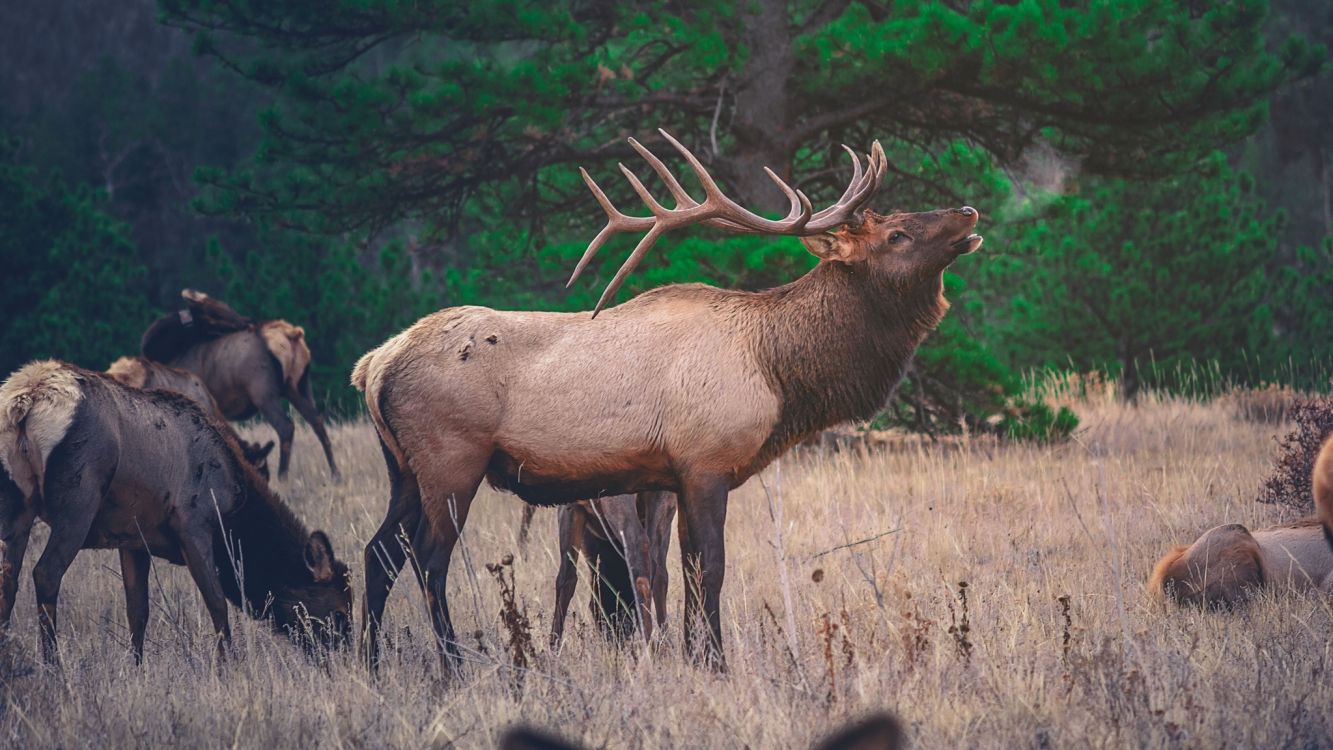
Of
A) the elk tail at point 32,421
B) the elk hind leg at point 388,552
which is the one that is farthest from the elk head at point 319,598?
the elk tail at point 32,421

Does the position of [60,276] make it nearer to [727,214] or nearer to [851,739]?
[727,214]

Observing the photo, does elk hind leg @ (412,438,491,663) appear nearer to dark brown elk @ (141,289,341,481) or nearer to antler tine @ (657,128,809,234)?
antler tine @ (657,128,809,234)

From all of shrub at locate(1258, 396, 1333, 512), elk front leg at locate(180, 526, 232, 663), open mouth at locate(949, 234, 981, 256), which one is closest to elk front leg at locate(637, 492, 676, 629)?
open mouth at locate(949, 234, 981, 256)

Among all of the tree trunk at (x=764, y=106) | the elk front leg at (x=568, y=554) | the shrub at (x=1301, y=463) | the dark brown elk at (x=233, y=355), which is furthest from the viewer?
the dark brown elk at (x=233, y=355)

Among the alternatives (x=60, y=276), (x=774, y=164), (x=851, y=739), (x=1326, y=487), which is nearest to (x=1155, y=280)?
(x=774, y=164)

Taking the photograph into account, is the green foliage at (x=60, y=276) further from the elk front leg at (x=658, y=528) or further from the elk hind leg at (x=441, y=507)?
the elk hind leg at (x=441, y=507)

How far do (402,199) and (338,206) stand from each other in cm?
57

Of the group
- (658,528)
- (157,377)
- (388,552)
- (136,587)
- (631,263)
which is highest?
(631,263)

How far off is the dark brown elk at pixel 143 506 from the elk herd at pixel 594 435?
0.04 ft

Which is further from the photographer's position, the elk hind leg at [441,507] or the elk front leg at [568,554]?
the elk front leg at [568,554]

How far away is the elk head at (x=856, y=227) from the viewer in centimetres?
548

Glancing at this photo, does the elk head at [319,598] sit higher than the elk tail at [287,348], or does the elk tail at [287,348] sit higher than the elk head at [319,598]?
the elk tail at [287,348]

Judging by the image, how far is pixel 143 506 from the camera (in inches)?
247

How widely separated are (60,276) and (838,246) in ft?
51.0
